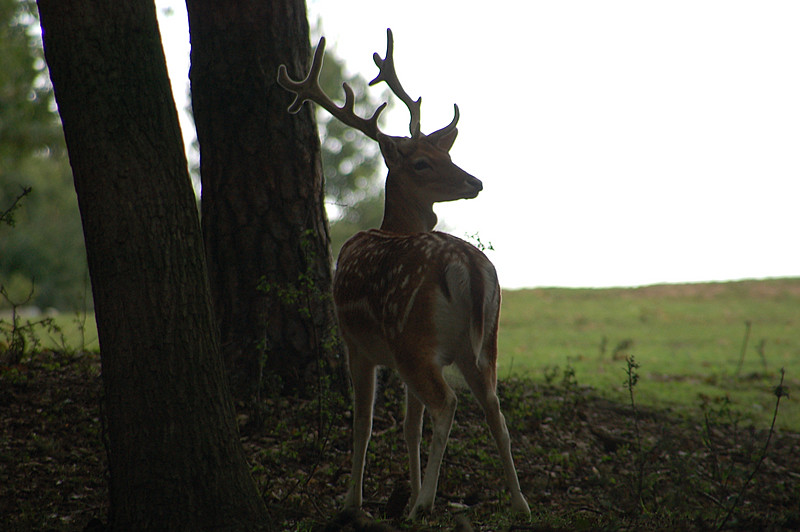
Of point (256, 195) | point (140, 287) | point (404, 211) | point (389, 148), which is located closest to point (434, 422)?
point (140, 287)

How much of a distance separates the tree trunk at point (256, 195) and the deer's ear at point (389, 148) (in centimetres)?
87

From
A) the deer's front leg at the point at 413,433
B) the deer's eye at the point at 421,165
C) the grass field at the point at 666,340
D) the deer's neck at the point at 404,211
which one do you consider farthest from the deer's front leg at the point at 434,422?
the grass field at the point at 666,340

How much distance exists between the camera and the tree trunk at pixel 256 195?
19.6ft

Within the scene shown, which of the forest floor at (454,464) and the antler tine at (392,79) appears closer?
the forest floor at (454,464)

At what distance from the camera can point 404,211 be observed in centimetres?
545

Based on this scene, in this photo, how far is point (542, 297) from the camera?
1877 centimetres

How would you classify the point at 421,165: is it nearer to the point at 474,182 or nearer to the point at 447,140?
the point at 474,182

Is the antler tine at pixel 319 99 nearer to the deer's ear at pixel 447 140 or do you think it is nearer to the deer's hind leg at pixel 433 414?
the deer's ear at pixel 447 140

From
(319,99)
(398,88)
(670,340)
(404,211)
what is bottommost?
(670,340)

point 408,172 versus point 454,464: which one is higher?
point 408,172

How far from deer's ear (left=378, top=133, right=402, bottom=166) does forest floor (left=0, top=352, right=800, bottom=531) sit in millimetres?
1687

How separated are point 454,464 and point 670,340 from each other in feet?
32.4

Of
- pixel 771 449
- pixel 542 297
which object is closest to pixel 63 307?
pixel 542 297

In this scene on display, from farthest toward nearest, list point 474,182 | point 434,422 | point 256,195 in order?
point 256,195
point 474,182
point 434,422
